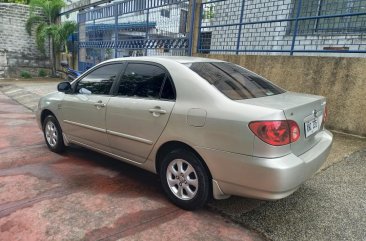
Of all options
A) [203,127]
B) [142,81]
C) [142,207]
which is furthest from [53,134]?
[203,127]

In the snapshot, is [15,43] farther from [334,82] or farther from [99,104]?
[334,82]

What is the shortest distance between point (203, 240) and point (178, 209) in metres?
0.54

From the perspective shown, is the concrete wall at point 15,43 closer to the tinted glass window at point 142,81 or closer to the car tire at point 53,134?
the car tire at point 53,134

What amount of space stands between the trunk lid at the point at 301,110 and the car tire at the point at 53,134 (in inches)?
120

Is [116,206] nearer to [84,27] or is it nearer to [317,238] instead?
[317,238]

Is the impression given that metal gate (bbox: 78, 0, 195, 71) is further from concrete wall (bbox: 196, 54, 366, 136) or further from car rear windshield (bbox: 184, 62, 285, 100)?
car rear windshield (bbox: 184, 62, 285, 100)

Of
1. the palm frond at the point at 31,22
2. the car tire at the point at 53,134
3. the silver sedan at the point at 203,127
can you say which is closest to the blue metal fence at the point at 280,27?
the silver sedan at the point at 203,127

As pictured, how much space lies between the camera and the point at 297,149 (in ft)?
8.23

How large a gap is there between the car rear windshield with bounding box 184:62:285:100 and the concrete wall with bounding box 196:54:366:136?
7.67ft

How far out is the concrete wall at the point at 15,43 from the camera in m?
14.4

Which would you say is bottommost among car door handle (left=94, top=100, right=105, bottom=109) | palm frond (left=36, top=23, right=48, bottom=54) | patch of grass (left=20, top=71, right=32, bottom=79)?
patch of grass (left=20, top=71, right=32, bottom=79)

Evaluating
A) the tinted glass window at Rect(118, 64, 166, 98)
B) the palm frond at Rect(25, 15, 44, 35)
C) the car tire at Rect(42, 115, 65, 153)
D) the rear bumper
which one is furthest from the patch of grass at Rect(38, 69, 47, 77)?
the rear bumper

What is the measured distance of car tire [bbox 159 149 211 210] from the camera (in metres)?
2.72

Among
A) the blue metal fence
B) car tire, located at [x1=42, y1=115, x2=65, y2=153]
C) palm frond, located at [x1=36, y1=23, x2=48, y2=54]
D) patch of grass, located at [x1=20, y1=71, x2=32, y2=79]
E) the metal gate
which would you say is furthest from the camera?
patch of grass, located at [x1=20, y1=71, x2=32, y2=79]
